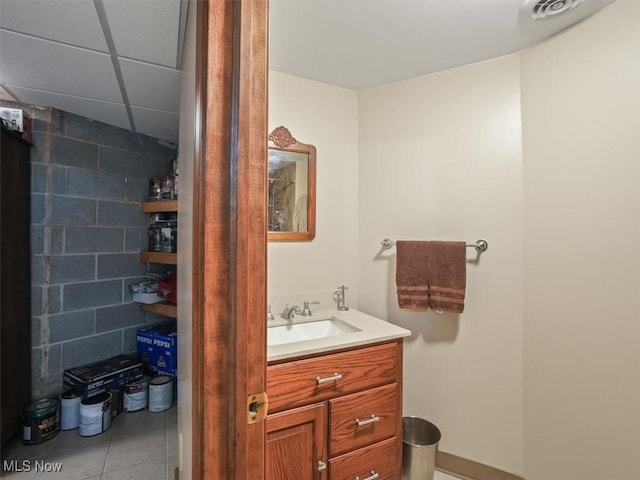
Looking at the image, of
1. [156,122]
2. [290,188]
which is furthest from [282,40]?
[156,122]

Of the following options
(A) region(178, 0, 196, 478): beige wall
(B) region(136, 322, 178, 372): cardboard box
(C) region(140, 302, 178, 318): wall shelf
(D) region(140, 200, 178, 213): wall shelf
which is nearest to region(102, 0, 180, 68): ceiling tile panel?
(A) region(178, 0, 196, 478): beige wall

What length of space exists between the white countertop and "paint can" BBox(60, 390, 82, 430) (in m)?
1.43

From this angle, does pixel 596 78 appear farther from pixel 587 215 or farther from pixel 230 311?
pixel 230 311

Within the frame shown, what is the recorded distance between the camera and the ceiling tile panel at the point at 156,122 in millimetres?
1990

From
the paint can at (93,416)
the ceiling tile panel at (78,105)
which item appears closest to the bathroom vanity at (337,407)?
the paint can at (93,416)

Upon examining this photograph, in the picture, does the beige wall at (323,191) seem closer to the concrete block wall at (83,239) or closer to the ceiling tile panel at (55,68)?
the ceiling tile panel at (55,68)

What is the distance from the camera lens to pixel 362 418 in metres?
1.34

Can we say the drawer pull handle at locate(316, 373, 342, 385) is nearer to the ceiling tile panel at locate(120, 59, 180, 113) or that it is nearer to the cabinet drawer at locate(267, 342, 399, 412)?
the cabinet drawer at locate(267, 342, 399, 412)

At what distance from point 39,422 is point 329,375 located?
168cm

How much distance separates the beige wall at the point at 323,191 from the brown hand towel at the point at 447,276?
18.8 inches

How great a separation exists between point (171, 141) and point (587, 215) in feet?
8.85

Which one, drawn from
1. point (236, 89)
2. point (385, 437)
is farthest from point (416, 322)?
point (236, 89)

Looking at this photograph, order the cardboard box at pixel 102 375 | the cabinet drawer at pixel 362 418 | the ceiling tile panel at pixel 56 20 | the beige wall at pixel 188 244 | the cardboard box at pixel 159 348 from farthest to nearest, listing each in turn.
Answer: the cardboard box at pixel 159 348
the cardboard box at pixel 102 375
the cabinet drawer at pixel 362 418
the ceiling tile panel at pixel 56 20
the beige wall at pixel 188 244

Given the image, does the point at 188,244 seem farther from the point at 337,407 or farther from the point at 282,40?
the point at 282,40
